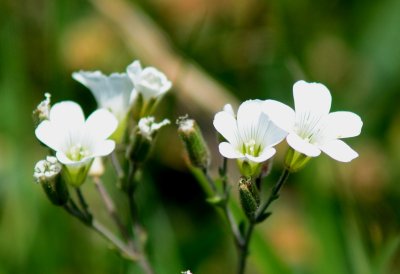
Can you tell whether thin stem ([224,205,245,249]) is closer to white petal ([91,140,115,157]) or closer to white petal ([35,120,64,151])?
white petal ([91,140,115,157])

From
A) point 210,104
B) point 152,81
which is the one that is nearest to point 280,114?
point 152,81

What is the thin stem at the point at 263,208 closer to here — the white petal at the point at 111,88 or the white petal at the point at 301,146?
the white petal at the point at 301,146

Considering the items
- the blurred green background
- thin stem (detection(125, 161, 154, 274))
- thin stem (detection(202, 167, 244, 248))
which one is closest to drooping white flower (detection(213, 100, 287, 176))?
thin stem (detection(202, 167, 244, 248))

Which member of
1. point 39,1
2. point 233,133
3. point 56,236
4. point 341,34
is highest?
point 233,133

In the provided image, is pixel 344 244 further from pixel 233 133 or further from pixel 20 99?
pixel 20 99

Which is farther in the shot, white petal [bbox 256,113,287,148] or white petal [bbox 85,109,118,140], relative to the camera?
white petal [bbox 85,109,118,140]

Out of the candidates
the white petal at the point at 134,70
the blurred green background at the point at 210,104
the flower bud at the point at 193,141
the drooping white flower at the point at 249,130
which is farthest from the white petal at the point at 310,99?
the blurred green background at the point at 210,104

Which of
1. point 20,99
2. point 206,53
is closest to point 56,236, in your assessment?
point 20,99
